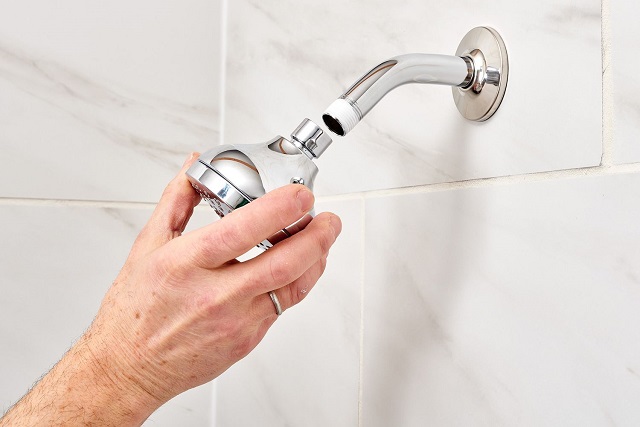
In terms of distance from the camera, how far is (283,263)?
0.44 meters

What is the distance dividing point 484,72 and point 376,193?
195mm

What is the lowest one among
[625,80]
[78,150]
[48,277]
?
[625,80]

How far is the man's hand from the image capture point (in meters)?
0.44

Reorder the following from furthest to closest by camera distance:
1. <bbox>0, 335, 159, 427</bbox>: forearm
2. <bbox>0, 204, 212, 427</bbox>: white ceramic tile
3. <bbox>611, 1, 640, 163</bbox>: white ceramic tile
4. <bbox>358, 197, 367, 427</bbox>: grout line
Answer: <bbox>0, 204, 212, 427</bbox>: white ceramic tile < <bbox>358, 197, 367, 427</bbox>: grout line < <bbox>0, 335, 159, 427</bbox>: forearm < <bbox>611, 1, 640, 163</bbox>: white ceramic tile

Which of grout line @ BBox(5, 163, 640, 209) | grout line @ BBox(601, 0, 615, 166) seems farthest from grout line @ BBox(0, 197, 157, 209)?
grout line @ BBox(601, 0, 615, 166)

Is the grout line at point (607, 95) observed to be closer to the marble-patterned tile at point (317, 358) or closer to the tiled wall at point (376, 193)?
the tiled wall at point (376, 193)

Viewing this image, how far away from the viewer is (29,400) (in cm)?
56

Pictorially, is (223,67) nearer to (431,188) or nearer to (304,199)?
(431,188)

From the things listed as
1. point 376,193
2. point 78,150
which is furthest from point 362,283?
point 78,150

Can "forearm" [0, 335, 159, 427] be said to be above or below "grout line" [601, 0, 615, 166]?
below

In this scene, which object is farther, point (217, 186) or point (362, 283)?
point (362, 283)

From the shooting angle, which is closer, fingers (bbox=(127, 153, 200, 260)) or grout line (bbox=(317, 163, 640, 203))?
grout line (bbox=(317, 163, 640, 203))

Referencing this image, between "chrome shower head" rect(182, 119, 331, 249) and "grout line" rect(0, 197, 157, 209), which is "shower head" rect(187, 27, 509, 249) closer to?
"chrome shower head" rect(182, 119, 331, 249)

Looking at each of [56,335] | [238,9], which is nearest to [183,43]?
[238,9]
